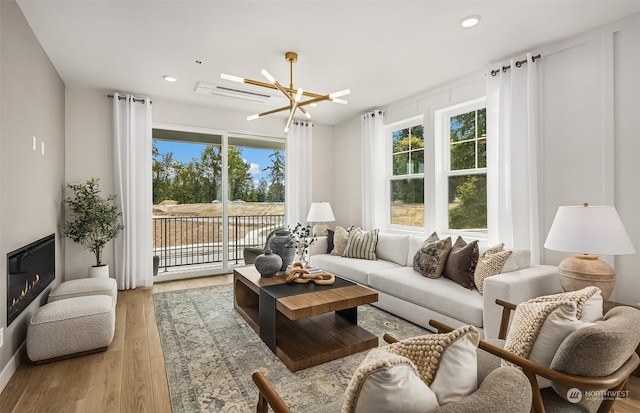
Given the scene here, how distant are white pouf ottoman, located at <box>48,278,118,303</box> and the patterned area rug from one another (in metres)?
0.56

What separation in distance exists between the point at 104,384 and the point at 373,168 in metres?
4.01

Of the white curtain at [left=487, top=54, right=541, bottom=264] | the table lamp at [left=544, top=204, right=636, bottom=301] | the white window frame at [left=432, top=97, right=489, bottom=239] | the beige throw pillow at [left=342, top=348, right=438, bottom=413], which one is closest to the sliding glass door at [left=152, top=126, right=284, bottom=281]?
the white window frame at [left=432, top=97, right=489, bottom=239]

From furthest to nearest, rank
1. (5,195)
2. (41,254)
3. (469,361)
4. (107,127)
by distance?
1. (107,127)
2. (41,254)
3. (5,195)
4. (469,361)

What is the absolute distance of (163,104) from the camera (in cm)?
454

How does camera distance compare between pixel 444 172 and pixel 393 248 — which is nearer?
pixel 393 248

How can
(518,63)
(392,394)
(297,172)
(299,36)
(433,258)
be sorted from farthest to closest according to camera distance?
(297,172) < (433,258) < (518,63) < (299,36) < (392,394)

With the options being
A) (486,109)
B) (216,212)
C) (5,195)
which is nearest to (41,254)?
(5,195)

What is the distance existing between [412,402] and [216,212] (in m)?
4.71

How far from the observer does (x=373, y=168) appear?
4.88 meters

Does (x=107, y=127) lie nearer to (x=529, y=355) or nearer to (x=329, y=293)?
(x=329, y=293)

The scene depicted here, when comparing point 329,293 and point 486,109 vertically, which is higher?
point 486,109

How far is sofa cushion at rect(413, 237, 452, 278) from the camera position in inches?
125

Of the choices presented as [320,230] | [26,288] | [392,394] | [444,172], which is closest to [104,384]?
[26,288]

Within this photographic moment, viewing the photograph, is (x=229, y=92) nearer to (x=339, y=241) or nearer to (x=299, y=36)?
(x=299, y=36)
